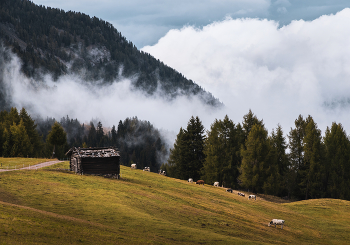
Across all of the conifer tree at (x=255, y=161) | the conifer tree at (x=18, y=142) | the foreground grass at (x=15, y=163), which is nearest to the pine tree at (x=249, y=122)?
the conifer tree at (x=255, y=161)

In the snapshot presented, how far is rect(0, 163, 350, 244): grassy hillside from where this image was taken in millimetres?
23891

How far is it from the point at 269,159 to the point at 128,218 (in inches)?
2187

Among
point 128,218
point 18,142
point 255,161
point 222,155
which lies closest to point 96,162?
point 128,218

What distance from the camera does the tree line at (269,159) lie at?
7775 cm

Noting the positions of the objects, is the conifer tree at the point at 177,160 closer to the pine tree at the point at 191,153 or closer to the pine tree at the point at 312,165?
the pine tree at the point at 191,153

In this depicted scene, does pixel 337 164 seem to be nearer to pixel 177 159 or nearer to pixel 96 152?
pixel 177 159

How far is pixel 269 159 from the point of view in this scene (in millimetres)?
78562

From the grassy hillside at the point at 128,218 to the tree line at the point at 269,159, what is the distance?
24.0 m

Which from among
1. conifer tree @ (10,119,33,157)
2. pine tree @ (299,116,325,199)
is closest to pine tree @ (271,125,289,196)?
pine tree @ (299,116,325,199)

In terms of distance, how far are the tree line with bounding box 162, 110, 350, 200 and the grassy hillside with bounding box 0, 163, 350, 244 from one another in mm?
23974

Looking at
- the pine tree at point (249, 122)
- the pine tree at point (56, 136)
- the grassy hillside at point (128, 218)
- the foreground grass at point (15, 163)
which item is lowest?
the grassy hillside at point (128, 218)

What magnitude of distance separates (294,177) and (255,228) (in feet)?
175

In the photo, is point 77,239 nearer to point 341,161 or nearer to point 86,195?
point 86,195

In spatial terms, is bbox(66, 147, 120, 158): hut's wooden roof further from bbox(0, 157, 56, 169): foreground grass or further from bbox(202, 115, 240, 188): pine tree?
bbox(202, 115, 240, 188): pine tree
